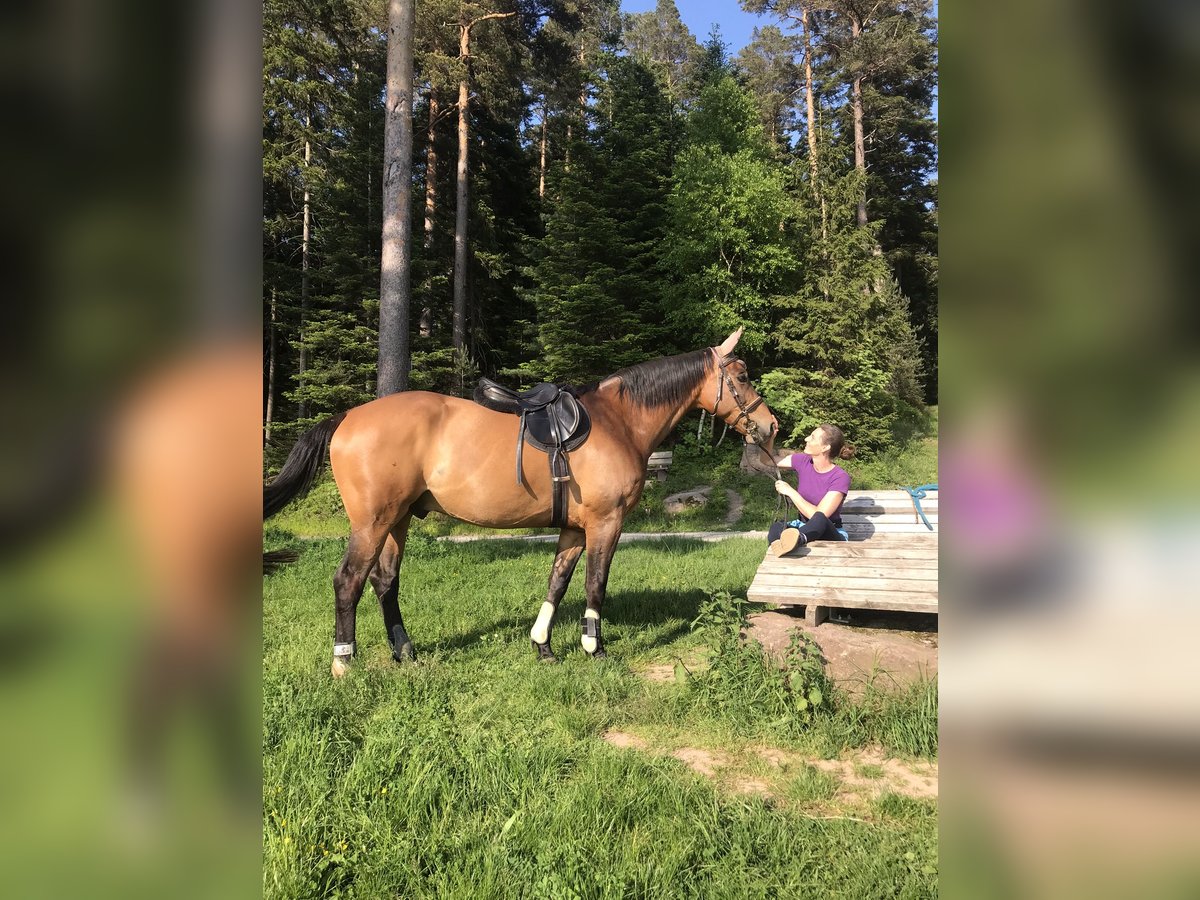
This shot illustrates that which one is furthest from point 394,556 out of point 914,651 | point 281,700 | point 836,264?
point 836,264

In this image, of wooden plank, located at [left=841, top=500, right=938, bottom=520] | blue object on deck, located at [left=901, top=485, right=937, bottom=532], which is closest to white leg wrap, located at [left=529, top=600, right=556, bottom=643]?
wooden plank, located at [left=841, top=500, right=938, bottom=520]

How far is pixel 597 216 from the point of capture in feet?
59.6

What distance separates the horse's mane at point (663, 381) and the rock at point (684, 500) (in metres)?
9.08

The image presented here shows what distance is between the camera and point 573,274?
18.2m

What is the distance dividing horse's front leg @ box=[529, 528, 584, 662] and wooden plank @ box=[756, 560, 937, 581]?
136cm

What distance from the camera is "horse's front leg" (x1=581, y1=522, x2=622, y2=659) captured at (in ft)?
14.6

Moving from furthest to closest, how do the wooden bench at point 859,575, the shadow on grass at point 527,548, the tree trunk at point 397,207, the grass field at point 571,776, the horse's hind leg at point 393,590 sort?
the shadow on grass at point 527,548
the tree trunk at point 397,207
the horse's hind leg at point 393,590
the wooden bench at point 859,575
the grass field at point 571,776

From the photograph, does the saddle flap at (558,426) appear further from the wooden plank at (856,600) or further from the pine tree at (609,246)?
the pine tree at (609,246)

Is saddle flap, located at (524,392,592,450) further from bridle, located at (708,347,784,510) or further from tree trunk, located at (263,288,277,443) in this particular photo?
tree trunk, located at (263,288,277,443)

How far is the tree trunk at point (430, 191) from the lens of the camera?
18481mm

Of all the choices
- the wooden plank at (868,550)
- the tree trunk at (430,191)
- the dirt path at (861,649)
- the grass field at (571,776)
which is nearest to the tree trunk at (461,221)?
the tree trunk at (430,191)

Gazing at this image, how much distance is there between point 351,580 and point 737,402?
9.90 feet
